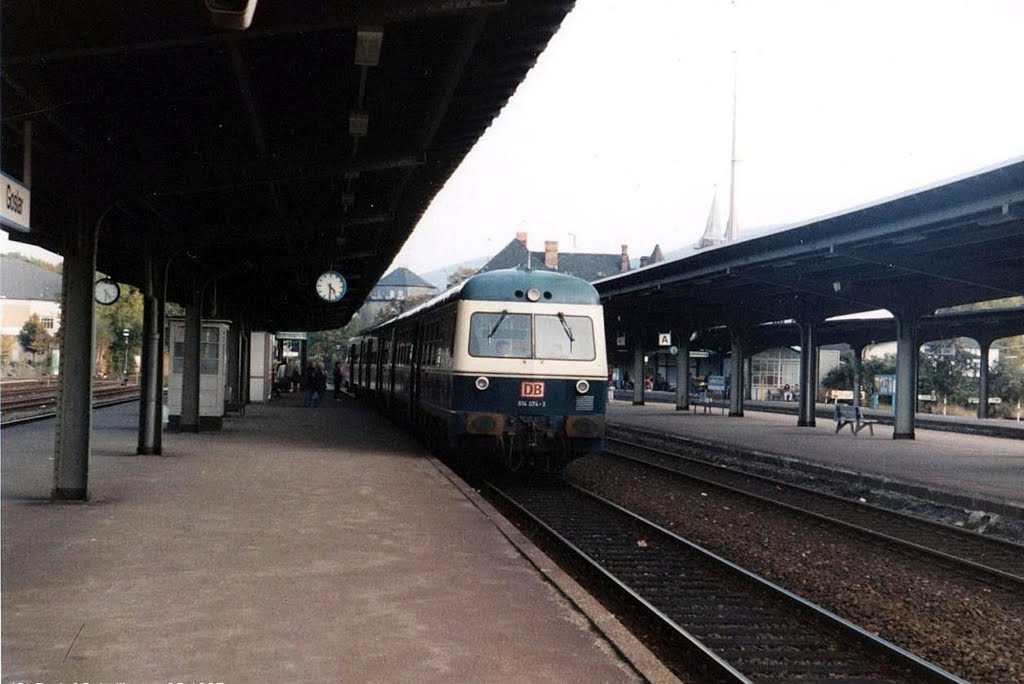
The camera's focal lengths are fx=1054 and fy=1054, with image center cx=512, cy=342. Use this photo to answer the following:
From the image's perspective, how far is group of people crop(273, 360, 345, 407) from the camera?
3344cm

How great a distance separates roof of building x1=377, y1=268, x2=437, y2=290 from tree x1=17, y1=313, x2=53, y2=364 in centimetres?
7325

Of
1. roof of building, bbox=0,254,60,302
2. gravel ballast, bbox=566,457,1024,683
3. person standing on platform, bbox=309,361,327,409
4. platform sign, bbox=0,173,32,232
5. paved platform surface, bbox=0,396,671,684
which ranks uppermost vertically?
roof of building, bbox=0,254,60,302

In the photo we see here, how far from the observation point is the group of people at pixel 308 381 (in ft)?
110

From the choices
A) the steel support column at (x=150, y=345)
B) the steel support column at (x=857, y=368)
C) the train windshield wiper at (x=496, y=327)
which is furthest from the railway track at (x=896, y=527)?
the steel support column at (x=857, y=368)

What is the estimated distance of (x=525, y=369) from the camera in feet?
47.4

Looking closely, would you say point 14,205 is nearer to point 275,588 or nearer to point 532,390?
point 275,588

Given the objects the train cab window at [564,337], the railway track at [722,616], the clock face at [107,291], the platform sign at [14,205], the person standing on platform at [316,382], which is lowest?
the railway track at [722,616]

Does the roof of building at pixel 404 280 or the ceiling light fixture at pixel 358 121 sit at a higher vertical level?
the roof of building at pixel 404 280

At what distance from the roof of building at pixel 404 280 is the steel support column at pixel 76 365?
444ft

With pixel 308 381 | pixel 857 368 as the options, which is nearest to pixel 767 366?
pixel 857 368

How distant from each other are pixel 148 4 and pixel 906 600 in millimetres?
7093


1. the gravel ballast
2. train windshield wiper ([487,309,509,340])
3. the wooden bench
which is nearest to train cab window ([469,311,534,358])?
train windshield wiper ([487,309,509,340])

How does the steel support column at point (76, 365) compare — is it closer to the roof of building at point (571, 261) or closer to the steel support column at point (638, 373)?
the steel support column at point (638, 373)

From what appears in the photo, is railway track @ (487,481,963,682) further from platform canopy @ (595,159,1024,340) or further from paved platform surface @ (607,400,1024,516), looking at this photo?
platform canopy @ (595,159,1024,340)
